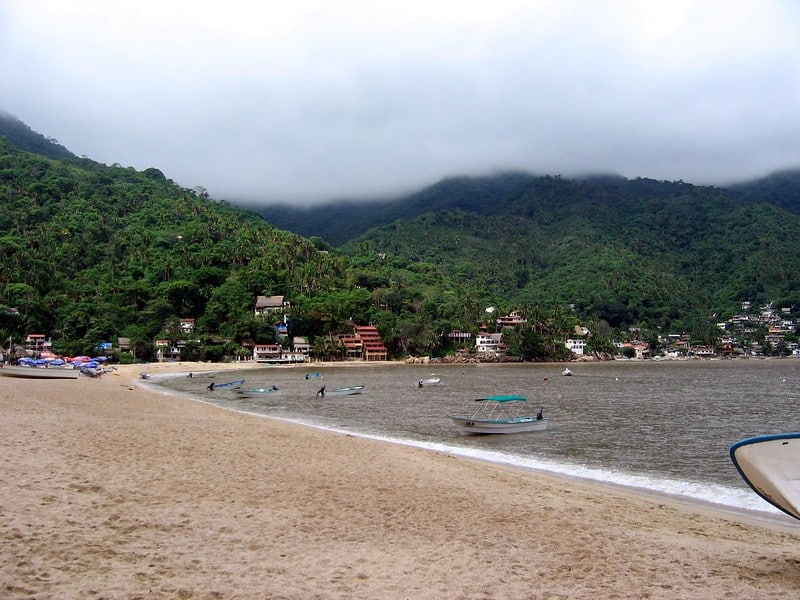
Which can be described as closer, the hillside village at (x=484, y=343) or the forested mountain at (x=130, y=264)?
the hillside village at (x=484, y=343)

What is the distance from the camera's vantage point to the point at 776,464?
9.78 m

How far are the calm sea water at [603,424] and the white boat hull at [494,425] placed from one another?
1.59ft

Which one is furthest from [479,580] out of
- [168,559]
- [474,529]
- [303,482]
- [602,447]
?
[602,447]

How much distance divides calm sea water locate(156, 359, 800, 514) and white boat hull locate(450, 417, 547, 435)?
19.0 inches

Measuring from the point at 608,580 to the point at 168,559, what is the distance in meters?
5.95

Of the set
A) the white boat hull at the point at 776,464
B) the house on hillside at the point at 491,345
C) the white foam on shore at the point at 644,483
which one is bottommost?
the white foam on shore at the point at 644,483

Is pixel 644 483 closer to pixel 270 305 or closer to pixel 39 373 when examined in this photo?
pixel 39 373

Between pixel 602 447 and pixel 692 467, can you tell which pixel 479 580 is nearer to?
pixel 692 467

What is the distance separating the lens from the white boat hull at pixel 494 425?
95.2 ft

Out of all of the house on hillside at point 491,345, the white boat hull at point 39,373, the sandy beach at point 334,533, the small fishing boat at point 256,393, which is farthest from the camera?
the house on hillside at point 491,345

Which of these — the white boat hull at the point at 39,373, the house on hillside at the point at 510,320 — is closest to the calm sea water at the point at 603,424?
the white boat hull at the point at 39,373

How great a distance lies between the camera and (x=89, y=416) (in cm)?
2333

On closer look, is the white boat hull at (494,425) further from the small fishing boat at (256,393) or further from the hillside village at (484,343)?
the hillside village at (484,343)

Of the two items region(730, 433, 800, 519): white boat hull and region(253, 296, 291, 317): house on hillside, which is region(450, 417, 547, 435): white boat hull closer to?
region(730, 433, 800, 519): white boat hull
